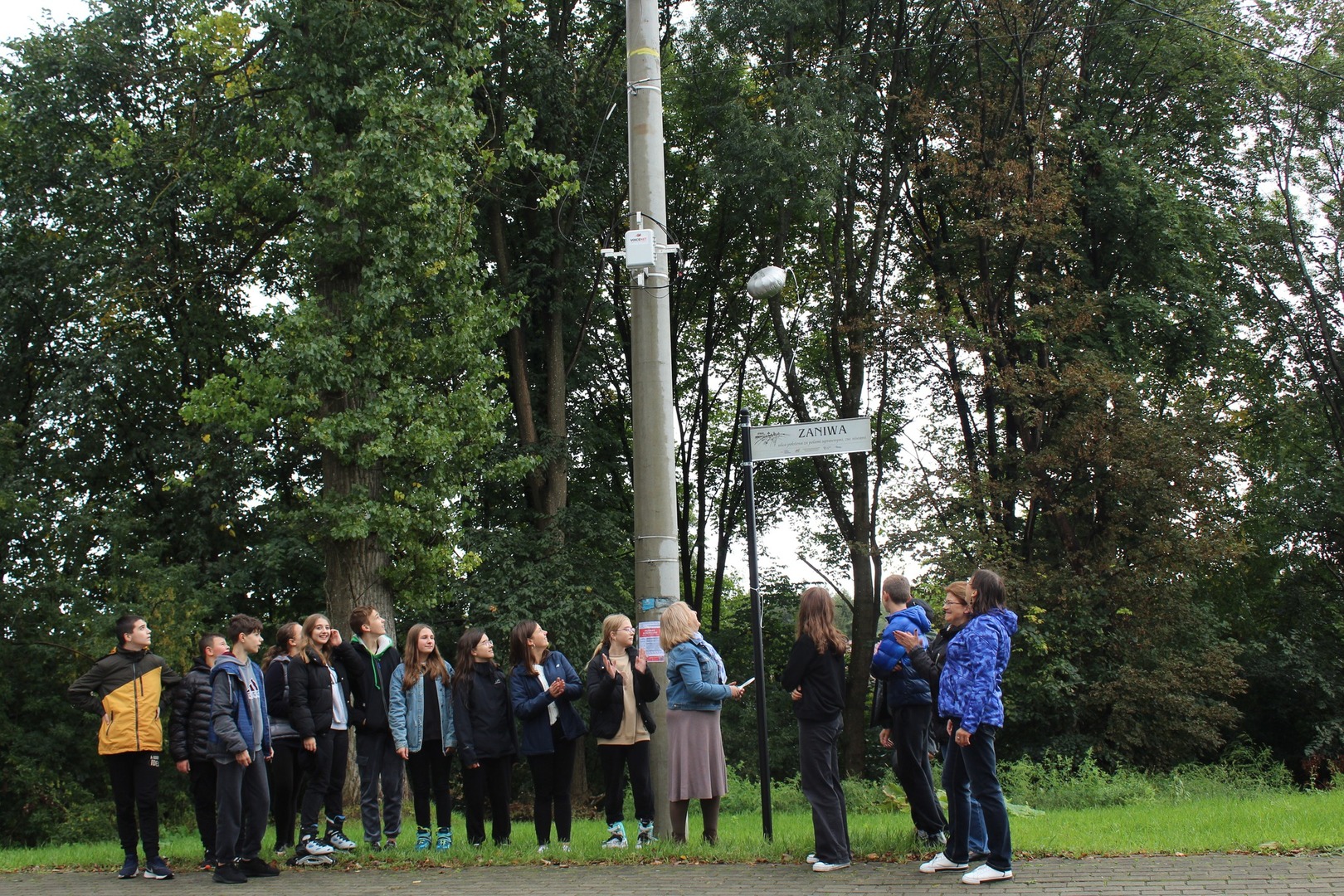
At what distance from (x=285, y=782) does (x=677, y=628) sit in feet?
10.3

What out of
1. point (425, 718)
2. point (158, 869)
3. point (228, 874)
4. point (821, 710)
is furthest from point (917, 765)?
point (158, 869)

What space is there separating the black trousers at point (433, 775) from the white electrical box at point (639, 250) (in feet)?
12.7

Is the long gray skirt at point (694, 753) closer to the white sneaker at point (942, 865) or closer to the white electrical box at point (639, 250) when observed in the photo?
the white sneaker at point (942, 865)

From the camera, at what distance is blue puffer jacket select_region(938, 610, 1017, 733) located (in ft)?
22.3

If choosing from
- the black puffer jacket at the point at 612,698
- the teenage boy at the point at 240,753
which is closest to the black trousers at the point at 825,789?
the black puffer jacket at the point at 612,698

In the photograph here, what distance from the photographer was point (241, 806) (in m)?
7.91

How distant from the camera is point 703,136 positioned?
86.6 ft

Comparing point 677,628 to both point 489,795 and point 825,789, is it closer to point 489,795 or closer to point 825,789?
point 825,789

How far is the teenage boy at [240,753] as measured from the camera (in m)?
7.81

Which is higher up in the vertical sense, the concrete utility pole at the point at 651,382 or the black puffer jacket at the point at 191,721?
the concrete utility pole at the point at 651,382

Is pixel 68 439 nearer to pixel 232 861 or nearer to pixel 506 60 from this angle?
pixel 506 60

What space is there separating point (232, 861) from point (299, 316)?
8.42 meters

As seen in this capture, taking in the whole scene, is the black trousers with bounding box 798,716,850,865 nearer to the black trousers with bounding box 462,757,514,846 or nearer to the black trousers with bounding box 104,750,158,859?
the black trousers with bounding box 462,757,514,846

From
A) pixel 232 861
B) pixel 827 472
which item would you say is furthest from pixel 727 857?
pixel 827 472
